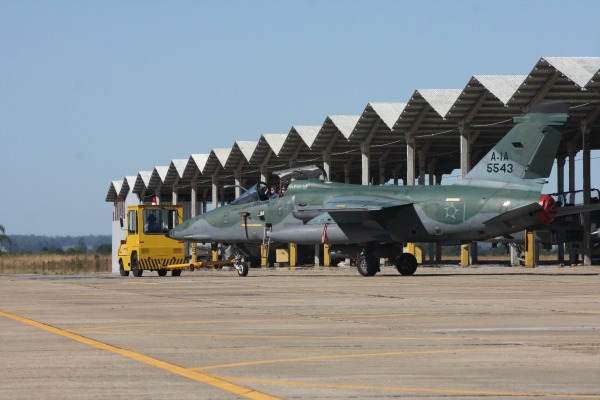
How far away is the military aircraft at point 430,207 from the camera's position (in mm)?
34250

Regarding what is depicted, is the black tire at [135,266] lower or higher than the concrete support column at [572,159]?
lower

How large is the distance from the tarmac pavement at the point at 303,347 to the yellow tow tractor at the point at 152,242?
22.7 m

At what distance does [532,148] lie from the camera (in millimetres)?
34406

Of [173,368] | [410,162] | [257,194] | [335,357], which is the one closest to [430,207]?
[257,194]

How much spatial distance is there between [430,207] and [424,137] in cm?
2359

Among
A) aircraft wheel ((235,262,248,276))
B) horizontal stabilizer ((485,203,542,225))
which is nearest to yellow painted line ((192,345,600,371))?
horizontal stabilizer ((485,203,542,225))

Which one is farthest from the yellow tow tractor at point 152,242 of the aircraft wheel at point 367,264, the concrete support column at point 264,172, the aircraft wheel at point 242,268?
the concrete support column at point 264,172

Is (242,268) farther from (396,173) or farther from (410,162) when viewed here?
(396,173)

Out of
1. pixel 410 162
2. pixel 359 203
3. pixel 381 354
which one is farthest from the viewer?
pixel 410 162

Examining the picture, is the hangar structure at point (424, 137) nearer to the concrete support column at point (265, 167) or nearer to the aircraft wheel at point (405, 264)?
the concrete support column at point (265, 167)

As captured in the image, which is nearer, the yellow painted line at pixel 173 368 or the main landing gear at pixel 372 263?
the yellow painted line at pixel 173 368

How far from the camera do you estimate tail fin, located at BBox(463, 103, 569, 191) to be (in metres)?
34.3

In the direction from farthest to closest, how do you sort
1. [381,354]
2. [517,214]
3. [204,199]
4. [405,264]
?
[204,199]
[405,264]
[517,214]
[381,354]

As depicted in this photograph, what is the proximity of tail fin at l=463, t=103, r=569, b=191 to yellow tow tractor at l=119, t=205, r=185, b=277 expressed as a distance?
1547 centimetres
